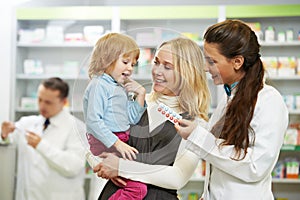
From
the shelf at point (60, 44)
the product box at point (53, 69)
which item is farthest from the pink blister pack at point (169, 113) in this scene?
the product box at point (53, 69)

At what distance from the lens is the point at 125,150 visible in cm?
168

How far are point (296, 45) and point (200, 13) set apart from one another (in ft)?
2.74

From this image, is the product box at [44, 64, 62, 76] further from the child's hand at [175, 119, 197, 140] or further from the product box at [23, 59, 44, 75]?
the child's hand at [175, 119, 197, 140]

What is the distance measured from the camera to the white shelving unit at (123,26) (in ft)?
14.7

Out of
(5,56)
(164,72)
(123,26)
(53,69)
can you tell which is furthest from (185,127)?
(5,56)

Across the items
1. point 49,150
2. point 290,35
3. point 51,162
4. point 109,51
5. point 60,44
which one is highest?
point 290,35

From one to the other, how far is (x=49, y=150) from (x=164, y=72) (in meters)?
2.70

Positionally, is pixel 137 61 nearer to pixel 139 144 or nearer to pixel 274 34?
pixel 139 144

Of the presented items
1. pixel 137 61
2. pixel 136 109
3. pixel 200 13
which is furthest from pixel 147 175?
pixel 200 13

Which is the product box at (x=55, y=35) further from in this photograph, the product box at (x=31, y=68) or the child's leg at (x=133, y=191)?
the child's leg at (x=133, y=191)

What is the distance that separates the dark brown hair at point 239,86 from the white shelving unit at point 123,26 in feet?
7.94

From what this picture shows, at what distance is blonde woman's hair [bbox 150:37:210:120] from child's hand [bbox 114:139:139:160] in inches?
6.9

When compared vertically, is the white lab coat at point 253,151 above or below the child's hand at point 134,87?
below

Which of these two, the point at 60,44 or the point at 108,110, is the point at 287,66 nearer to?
the point at 60,44
